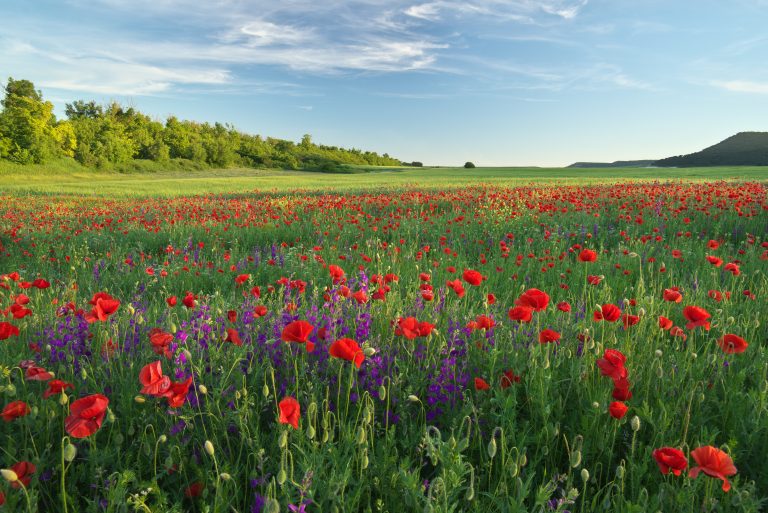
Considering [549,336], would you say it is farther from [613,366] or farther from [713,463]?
[713,463]

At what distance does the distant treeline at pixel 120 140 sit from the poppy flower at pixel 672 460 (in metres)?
58.5

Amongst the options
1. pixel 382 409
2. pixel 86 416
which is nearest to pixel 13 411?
pixel 86 416

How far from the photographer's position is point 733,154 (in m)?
72.4

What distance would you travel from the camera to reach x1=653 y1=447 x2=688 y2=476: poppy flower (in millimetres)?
1301

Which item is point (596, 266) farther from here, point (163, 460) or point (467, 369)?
point (163, 460)

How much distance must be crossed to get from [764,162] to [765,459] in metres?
79.6

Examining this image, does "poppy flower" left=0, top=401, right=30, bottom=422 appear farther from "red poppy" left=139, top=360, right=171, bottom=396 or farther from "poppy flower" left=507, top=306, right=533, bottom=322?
"poppy flower" left=507, top=306, right=533, bottom=322

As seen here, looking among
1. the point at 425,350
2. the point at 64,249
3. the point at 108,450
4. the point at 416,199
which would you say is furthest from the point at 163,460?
the point at 416,199

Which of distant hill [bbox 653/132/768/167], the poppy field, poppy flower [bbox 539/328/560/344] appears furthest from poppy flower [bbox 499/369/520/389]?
distant hill [bbox 653/132/768/167]

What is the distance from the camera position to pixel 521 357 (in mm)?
2559

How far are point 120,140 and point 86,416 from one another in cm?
6835

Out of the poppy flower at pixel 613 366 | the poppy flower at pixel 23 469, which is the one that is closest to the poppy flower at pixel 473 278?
the poppy flower at pixel 613 366

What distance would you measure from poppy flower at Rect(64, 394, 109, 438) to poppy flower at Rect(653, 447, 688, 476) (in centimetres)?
156

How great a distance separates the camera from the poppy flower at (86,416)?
1315mm
